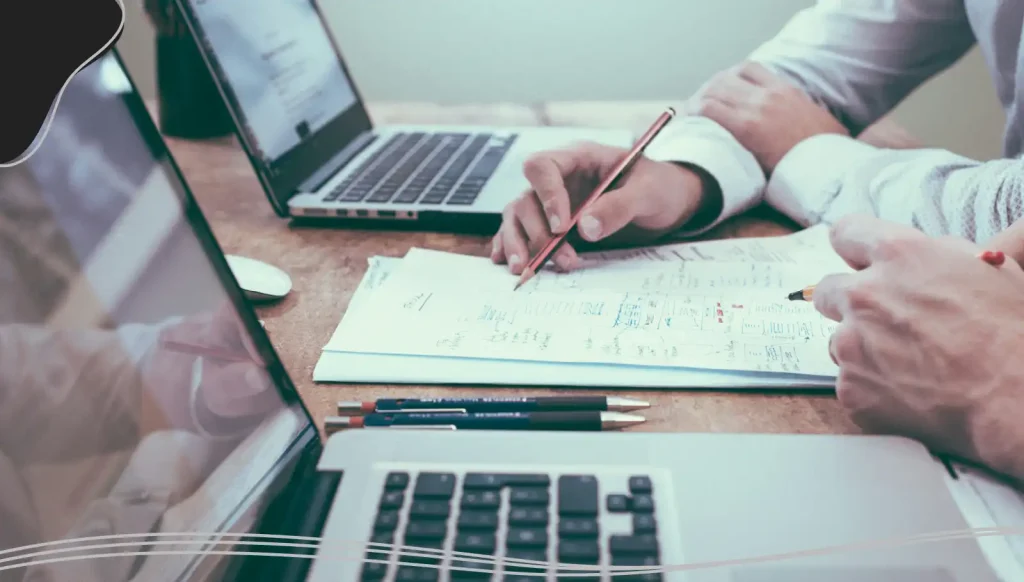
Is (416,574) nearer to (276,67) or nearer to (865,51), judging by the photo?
(276,67)

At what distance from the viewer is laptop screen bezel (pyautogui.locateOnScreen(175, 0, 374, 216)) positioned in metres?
0.64

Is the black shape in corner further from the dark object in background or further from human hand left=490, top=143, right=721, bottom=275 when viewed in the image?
the dark object in background

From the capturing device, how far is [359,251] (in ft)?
2.08

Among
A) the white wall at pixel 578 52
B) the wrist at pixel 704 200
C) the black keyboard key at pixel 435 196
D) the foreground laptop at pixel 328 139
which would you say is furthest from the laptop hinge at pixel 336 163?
the white wall at pixel 578 52

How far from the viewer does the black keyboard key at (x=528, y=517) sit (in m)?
0.30

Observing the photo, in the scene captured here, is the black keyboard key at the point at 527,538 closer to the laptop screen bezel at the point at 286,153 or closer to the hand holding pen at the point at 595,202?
the hand holding pen at the point at 595,202

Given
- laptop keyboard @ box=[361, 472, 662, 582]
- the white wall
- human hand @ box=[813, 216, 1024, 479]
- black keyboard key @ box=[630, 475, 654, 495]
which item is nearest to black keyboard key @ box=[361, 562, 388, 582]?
laptop keyboard @ box=[361, 472, 662, 582]

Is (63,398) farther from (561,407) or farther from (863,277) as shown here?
(863,277)

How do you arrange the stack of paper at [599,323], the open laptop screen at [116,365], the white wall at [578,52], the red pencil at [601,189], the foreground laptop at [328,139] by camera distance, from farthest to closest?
1. the white wall at [578,52]
2. the foreground laptop at [328,139]
3. the red pencil at [601,189]
4. the stack of paper at [599,323]
5. the open laptop screen at [116,365]

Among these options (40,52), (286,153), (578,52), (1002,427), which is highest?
(40,52)

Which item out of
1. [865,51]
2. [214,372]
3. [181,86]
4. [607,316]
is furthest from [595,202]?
[181,86]

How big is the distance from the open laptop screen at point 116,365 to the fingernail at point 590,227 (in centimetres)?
29

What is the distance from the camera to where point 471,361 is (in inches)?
17.6

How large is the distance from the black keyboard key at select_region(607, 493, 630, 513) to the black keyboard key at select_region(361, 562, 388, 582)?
9 centimetres
